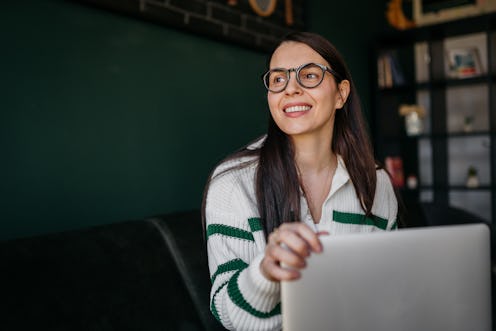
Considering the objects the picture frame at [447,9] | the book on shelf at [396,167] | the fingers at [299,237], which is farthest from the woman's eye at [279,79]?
the picture frame at [447,9]

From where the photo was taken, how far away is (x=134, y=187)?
211 centimetres

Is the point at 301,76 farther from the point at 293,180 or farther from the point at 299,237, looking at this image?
the point at 299,237

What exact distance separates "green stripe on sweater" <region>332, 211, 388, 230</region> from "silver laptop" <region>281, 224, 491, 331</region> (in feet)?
2.02

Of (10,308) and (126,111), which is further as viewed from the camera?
(126,111)

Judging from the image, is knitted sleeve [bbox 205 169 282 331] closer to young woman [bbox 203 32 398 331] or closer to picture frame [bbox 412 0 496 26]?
young woman [bbox 203 32 398 331]

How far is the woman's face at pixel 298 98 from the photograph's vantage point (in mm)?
1282

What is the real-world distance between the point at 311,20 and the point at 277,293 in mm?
2998

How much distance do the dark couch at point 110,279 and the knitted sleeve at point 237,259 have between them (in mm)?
314

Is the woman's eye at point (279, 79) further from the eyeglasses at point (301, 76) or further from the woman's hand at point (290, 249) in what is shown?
the woman's hand at point (290, 249)

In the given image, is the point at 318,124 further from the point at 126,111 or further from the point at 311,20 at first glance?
the point at 311,20

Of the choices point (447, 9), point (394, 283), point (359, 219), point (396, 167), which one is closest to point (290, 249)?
point (394, 283)

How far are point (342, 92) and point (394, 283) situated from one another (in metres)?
0.88

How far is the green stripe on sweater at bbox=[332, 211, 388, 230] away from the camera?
1.35 meters

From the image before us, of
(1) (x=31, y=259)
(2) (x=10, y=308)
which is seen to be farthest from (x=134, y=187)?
(2) (x=10, y=308)
